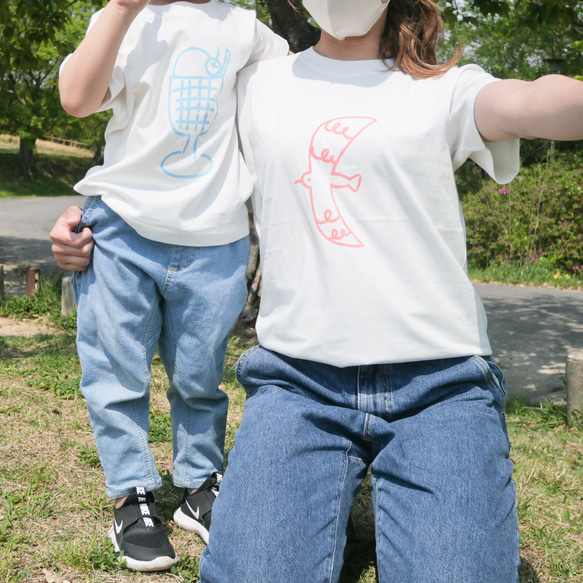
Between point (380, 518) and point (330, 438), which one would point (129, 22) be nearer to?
point (330, 438)

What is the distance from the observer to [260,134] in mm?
1863

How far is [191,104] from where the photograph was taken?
191cm

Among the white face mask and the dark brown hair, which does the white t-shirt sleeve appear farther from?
the white face mask

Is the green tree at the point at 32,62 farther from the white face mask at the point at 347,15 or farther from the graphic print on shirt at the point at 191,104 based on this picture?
the white face mask at the point at 347,15

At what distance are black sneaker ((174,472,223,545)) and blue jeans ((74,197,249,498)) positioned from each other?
185mm

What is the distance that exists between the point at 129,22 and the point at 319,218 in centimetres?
69

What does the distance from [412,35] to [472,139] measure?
1.12ft

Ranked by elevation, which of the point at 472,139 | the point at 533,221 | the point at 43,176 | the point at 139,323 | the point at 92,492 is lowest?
the point at 43,176

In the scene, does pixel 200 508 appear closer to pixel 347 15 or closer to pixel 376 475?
pixel 376 475

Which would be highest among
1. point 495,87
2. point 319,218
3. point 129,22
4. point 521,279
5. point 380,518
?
point 129,22

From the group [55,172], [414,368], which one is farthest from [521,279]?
[55,172]

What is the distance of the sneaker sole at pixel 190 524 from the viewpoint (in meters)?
2.23

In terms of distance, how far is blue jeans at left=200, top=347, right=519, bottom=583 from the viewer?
5.11 ft

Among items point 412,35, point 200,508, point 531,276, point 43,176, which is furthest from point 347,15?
point 43,176
